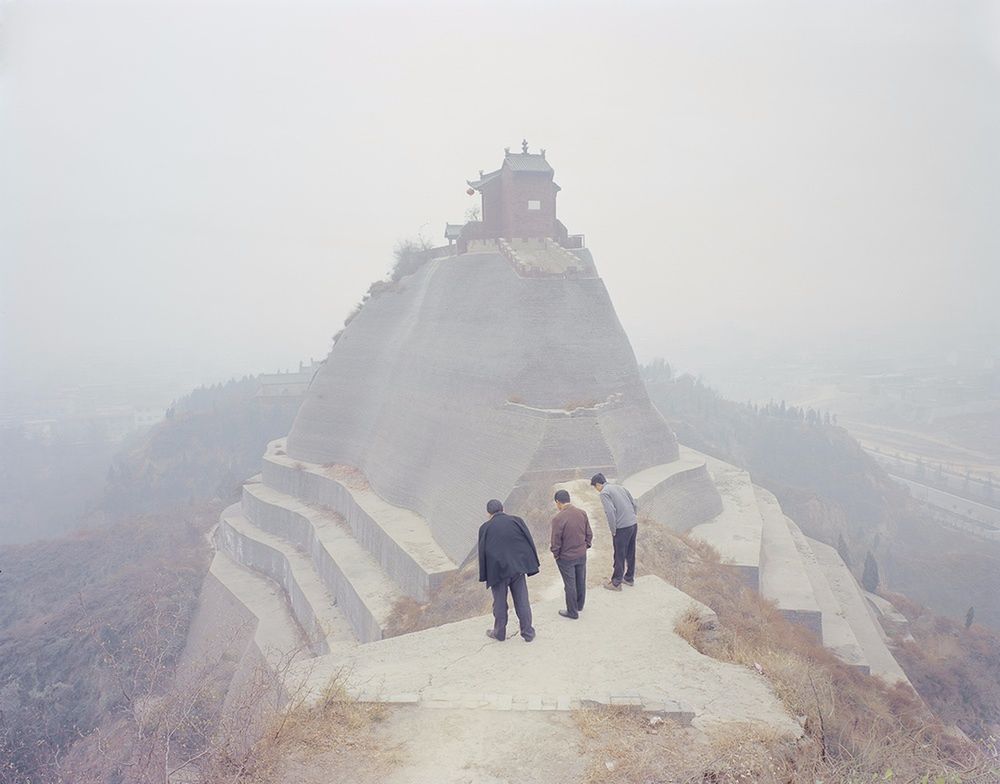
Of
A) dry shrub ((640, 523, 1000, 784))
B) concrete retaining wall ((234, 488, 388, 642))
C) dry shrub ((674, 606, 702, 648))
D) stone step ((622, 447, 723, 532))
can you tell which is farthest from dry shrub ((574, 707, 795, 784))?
stone step ((622, 447, 723, 532))

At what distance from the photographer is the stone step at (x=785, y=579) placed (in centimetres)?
1405

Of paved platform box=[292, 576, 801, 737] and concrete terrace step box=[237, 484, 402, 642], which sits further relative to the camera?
concrete terrace step box=[237, 484, 402, 642]

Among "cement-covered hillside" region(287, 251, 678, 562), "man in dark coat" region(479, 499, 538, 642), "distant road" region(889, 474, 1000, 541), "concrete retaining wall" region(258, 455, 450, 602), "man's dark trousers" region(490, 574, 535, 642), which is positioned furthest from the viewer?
"distant road" region(889, 474, 1000, 541)

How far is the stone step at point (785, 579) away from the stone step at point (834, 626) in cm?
46

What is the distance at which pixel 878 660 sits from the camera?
1519 centimetres

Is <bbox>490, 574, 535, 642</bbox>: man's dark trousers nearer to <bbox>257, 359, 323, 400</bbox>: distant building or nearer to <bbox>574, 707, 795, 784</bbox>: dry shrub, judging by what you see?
<bbox>574, 707, 795, 784</bbox>: dry shrub

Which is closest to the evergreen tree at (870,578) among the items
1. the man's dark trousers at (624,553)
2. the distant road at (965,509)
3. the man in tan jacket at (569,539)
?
the man's dark trousers at (624,553)

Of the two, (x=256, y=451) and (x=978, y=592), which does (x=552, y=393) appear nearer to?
(x=978, y=592)

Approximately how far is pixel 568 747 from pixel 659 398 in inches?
3037

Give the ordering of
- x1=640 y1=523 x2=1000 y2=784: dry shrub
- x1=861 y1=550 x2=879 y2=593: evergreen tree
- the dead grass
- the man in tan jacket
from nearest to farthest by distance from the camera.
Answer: the dead grass < x1=640 y1=523 x2=1000 y2=784: dry shrub < the man in tan jacket < x1=861 y1=550 x2=879 y2=593: evergreen tree

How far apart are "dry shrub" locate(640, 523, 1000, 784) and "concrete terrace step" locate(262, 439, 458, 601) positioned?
Result: 5345 millimetres

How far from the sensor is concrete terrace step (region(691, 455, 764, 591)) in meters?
14.9

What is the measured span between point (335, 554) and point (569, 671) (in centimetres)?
1295

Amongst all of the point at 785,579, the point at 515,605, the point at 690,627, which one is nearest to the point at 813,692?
the point at 690,627
